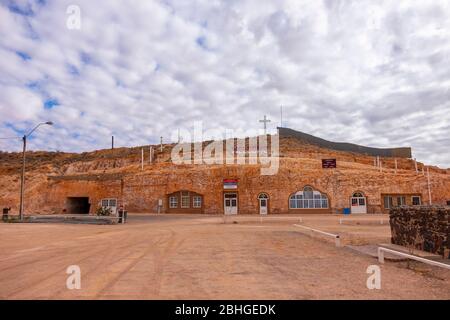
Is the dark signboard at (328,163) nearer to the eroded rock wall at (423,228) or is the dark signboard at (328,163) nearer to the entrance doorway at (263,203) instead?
the entrance doorway at (263,203)

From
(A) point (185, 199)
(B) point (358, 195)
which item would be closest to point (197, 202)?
(A) point (185, 199)

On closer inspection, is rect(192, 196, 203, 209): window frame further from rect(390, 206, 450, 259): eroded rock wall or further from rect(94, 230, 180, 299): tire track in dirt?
rect(390, 206, 450, 259): eroded rock wall

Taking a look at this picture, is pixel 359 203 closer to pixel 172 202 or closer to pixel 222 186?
pixel 222 186

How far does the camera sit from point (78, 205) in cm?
5434

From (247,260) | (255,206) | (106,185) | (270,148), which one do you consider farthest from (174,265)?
(270,148)

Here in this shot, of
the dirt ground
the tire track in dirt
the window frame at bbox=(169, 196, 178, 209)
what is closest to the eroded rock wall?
the dirt ground

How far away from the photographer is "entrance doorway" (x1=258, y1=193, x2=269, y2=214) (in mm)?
45406

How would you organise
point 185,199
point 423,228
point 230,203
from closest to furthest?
point 423,228, point 230,203, point 185,199

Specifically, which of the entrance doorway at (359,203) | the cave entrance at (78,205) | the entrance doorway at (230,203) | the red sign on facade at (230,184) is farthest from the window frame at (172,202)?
the entrance doorway at (359,203)

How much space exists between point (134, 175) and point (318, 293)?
46.0 metres

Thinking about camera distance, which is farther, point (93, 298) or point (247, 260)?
point (247, 260)

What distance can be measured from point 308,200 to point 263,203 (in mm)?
5832

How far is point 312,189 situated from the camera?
4525 cm

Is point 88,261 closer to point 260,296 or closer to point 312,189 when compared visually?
point 260,296
